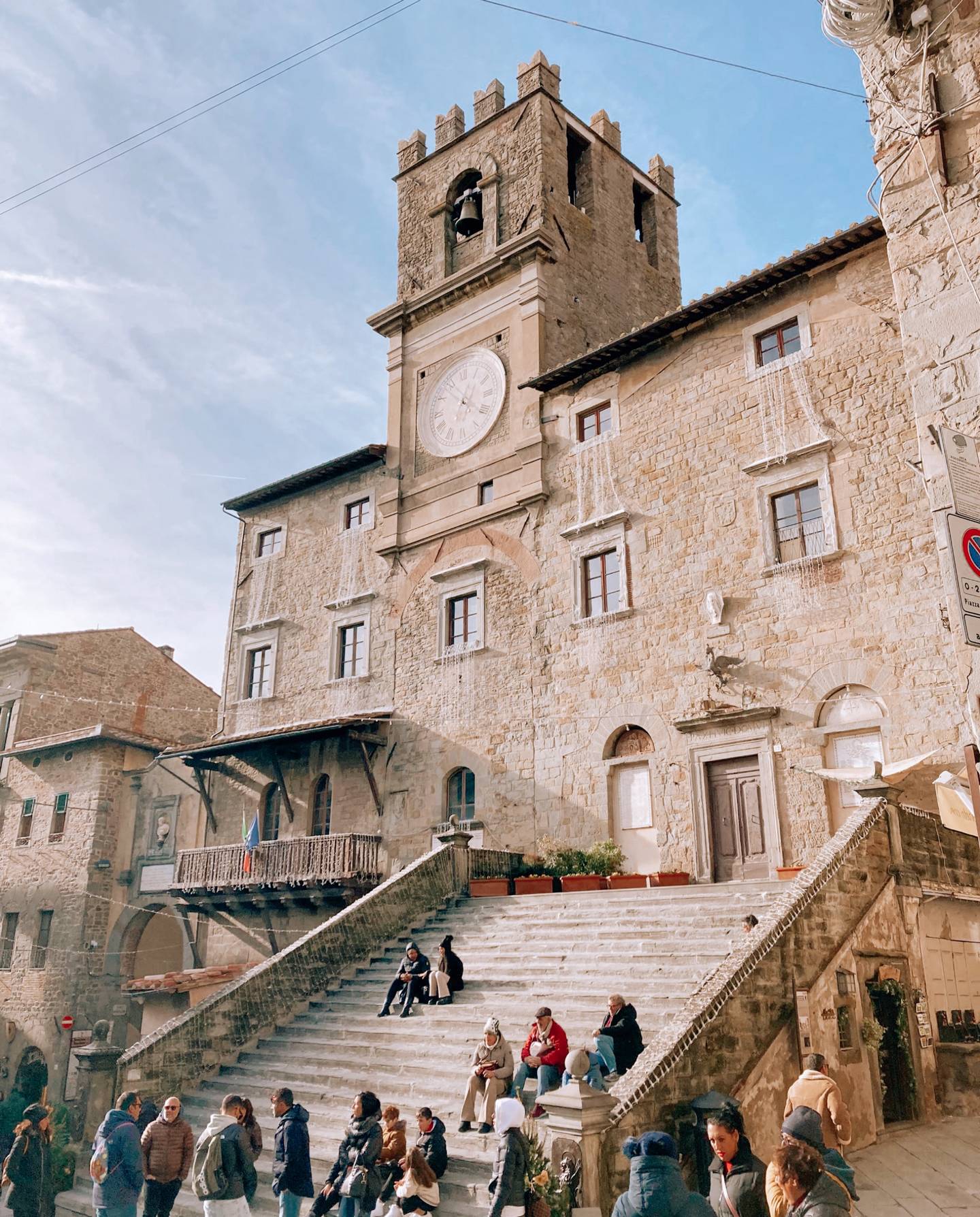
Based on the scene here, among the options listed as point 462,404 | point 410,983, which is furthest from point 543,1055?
point 462,404

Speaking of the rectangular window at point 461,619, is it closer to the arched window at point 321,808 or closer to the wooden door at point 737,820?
the arched window at point 321,808

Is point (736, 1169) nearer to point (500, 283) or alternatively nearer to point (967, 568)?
point (967, 568)

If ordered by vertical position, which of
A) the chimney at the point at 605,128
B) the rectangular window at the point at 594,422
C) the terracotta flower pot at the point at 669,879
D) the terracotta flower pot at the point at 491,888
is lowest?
the terracotta flower pot at the point at 491,888

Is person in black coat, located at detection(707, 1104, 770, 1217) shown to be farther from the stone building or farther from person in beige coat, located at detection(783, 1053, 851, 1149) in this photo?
the stone building

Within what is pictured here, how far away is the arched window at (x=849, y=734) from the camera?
15.6 m

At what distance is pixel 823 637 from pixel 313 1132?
10581 millimetres

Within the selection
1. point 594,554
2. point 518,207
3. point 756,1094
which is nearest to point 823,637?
point 594,554

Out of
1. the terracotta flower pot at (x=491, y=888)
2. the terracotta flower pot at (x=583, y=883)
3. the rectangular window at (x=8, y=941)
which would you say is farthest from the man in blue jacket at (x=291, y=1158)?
the rectangular window at (x=8, y=941)

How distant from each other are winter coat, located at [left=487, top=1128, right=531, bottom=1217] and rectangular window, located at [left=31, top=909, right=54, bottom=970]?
22840 millimetres

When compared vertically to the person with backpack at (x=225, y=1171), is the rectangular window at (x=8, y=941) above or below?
above

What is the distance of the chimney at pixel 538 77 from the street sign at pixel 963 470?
1786cm

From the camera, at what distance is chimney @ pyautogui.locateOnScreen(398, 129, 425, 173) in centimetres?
2730

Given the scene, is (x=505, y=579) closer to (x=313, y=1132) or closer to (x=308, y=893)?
(x=308, y=893)

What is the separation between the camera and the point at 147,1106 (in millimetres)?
9414
